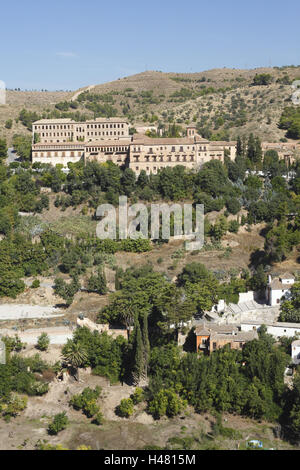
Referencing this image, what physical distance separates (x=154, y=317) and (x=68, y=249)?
44.1 feet

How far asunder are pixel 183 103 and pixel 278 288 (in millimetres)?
57525

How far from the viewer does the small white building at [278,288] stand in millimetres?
38281

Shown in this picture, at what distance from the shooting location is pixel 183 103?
296 feet

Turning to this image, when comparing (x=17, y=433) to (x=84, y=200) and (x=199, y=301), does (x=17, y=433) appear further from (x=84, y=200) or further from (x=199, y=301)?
(x=84, y=200)

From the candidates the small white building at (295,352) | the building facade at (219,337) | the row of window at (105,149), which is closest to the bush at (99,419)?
the building facade at (219,337)

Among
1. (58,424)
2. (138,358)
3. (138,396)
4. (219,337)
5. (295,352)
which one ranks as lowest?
(58,424)

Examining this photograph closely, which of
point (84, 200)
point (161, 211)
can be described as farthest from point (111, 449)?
point (84, 200)

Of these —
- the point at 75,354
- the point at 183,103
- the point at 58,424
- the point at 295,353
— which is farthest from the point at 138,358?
the point at 183,103

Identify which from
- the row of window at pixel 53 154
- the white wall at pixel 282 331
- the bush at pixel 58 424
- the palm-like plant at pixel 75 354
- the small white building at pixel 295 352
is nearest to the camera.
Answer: the bush at pixel 58 424

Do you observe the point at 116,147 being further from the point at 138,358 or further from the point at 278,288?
the point at 138,358

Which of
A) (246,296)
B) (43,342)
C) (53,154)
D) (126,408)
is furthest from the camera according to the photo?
(53,154)

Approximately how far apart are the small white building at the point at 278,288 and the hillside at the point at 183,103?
30938mm

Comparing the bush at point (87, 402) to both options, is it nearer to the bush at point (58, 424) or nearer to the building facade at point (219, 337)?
the bush at point (58, 424)

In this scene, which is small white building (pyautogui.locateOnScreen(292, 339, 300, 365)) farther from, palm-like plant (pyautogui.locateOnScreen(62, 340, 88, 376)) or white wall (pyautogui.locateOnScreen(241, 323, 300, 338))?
palm-like plant (pyautogui.locateOnScreen(62, 340, 88, 376))
